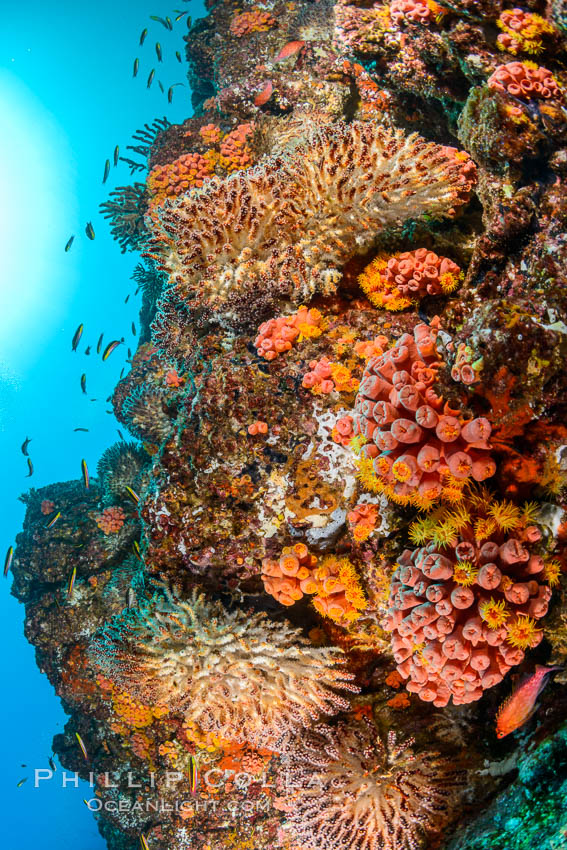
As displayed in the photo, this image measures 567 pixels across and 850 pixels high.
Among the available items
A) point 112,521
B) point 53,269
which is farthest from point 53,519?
point 53,269

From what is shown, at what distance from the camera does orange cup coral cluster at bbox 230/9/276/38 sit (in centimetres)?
887

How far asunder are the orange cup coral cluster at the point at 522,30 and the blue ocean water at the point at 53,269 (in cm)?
3910

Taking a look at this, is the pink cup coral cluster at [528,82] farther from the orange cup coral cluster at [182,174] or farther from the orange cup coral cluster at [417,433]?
the orange cup coral cluster at [182,174]

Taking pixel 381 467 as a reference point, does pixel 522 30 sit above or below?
above

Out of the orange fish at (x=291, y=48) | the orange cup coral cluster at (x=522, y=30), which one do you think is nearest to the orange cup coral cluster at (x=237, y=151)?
the orange fish at (x=291, y=48)

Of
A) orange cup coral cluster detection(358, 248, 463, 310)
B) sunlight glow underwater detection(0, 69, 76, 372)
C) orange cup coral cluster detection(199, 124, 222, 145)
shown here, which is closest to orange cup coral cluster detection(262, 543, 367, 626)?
orange cup coral cluster detection(358, 248, 463, 310)

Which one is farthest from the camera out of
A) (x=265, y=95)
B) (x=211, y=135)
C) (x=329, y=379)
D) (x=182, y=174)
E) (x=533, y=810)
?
(x=211, y=135)

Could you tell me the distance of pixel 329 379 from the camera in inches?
135

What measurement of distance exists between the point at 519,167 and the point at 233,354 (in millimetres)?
2436

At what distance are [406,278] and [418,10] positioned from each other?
192 cm

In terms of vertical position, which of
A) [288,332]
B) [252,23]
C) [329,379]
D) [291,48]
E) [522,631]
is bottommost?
[522,631]

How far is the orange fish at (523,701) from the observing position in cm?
252

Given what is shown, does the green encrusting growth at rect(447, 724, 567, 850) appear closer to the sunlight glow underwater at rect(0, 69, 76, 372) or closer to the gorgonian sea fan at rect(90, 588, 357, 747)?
the gorgonian sea fan at rect(90, 588, 357, 747)

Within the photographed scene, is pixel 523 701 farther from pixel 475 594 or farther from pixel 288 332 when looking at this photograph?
pixel 288 332
